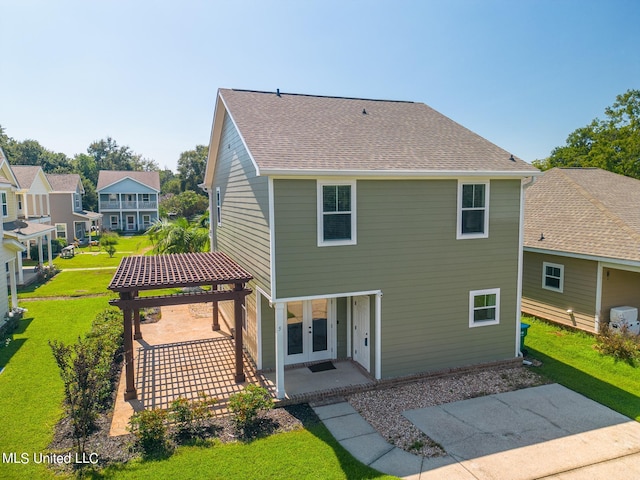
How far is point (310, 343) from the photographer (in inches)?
469

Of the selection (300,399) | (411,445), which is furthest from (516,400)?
(300,399)

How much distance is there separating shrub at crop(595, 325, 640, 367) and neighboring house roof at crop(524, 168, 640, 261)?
7.57 ft

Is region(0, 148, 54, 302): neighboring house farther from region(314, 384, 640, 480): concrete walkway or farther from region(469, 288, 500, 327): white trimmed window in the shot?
region(469, 288, 500, 327): white trimmed window

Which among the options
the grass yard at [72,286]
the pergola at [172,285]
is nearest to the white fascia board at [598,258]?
the pergola at [172,285]

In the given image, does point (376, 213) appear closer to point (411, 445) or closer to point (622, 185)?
point (411, 445)

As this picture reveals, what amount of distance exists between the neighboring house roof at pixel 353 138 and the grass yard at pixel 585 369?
5443mm

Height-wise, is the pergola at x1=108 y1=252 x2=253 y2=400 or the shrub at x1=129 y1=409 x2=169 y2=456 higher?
the pergola at x1=108 y1=252 x2=253 y2=400

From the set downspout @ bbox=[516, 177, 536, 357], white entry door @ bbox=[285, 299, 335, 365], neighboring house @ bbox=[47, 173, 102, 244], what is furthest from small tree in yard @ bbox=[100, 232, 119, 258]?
downspout @ bbox=[516, 177, 536, 357]

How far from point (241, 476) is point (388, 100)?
41.1 ft

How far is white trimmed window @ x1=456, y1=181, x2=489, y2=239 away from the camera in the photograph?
11.0m

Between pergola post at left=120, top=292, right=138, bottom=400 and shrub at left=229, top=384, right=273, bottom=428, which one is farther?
pergola post at left=120, top=292, right=138, bottom=400

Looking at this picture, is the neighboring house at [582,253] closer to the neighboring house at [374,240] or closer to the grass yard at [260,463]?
the neighboring house at [374,240]

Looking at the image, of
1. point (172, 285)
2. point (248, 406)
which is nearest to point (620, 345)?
point (248, 406)

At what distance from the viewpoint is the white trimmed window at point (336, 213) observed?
983 centimetres
